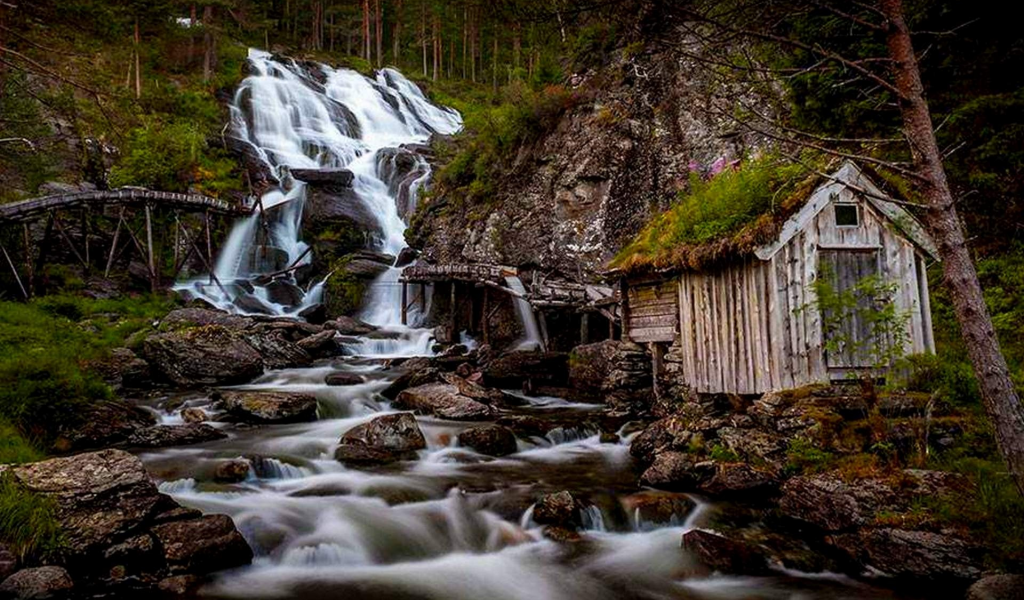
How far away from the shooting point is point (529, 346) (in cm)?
2073

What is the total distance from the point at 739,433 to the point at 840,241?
301 centimetres

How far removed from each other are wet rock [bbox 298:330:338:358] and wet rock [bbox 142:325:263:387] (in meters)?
2.74

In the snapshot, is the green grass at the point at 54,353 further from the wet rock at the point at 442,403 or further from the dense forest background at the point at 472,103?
the wet rock at the point at 442,403

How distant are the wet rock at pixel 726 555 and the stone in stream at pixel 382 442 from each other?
4.92 m

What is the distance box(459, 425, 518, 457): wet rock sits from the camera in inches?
383

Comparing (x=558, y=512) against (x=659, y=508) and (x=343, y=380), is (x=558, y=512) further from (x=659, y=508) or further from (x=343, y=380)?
(x=343, y=380)

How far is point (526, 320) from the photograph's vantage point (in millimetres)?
21391

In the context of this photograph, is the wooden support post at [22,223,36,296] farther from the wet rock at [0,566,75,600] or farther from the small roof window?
the small roof window

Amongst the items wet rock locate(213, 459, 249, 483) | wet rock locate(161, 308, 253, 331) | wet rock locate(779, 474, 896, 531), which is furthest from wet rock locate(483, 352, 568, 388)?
wet rock locate(779, 474, 896, 531)

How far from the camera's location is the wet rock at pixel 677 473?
775 centimetres

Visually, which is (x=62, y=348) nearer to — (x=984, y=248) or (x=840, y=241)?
(x=840, y=241)

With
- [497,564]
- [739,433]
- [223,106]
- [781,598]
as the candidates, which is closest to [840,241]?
[739,433]

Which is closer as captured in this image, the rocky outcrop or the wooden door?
the rocky outcrop

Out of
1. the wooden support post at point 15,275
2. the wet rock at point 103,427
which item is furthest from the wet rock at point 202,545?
the wooden support post at point 15,275
